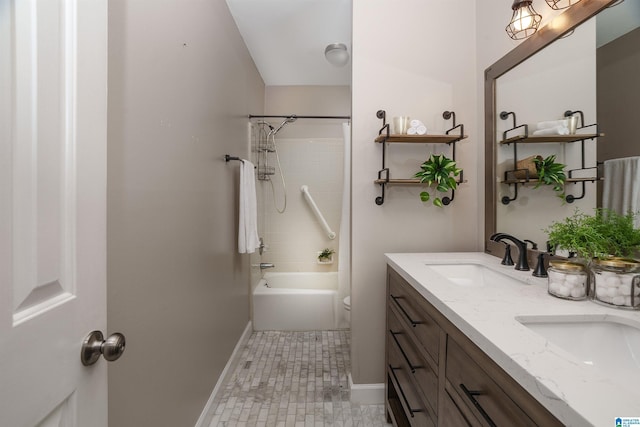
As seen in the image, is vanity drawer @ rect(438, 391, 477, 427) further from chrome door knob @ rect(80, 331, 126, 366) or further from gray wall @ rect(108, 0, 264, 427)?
gray wall @ rect(108, 0, 264, 427)

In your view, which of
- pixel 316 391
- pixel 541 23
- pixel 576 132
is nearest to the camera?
pixel 576 132

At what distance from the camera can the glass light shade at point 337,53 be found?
2426 mm

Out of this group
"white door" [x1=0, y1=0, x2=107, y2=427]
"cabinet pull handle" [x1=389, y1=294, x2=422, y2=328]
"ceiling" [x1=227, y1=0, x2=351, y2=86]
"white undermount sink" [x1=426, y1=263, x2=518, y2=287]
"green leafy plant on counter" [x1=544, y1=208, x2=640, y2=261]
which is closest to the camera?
"white door" [x1=0, y1=0, x2=107, y2=427]

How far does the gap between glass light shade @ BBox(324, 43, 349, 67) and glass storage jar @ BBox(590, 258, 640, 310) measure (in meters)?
2.28

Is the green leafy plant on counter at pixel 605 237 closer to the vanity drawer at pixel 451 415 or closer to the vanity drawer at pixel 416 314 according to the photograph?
the vanity drawer at pixel 416 314

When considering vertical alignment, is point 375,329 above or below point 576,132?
below

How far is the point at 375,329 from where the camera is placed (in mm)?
1759

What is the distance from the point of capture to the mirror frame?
1.16 m

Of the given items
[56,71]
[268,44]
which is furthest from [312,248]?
[56,71]

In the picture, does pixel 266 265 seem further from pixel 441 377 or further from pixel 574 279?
pixel 574 279

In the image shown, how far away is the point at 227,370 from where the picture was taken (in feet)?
6.51

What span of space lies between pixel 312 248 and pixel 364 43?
2.17 meters

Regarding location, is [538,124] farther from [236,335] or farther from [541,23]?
[236,335]

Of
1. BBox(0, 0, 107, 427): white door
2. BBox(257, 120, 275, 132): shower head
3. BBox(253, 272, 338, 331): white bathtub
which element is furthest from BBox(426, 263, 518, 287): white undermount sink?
BBox(257, 120, 275, 132): shower head
